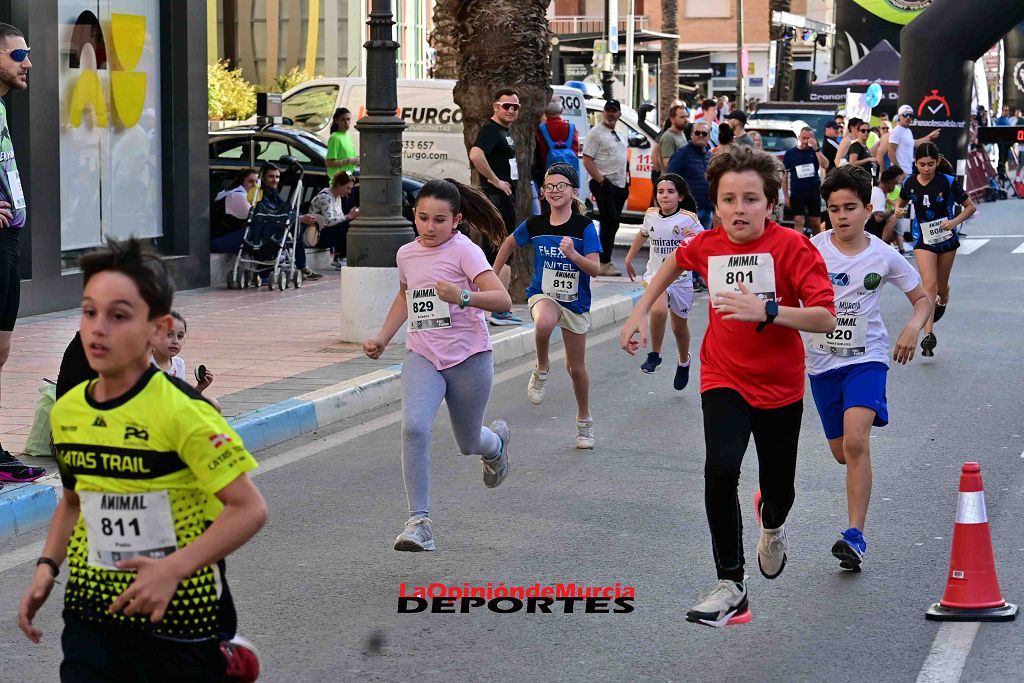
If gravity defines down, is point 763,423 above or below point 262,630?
Result: above

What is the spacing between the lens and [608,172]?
61.8 feet

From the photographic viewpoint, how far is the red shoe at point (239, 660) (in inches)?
131

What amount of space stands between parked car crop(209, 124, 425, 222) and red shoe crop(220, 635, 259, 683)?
16071 mm

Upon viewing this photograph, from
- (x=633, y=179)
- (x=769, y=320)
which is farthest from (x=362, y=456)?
→ (x=633, y=179)

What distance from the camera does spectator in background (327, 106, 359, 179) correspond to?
61.7 ft

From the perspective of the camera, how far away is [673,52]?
53719 mm

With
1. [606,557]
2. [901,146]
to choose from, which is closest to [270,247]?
[606,557]

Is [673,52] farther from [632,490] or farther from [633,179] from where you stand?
[632,490]

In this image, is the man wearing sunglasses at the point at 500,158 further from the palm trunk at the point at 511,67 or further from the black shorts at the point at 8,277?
the black shorts at the point at 8,277

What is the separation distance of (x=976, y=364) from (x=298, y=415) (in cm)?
566

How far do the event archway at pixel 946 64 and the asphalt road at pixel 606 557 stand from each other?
1791 cm

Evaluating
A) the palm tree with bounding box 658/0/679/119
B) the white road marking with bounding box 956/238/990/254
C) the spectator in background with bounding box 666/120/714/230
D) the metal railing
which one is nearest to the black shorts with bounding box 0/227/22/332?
the spectator in background with bounding box 666/120/714/230

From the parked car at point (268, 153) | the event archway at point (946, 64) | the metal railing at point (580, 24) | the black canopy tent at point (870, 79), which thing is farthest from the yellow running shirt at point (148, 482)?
the metal railing at point (580, 24)

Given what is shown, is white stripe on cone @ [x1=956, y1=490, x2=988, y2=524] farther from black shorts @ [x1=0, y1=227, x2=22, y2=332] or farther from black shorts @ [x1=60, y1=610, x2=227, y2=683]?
black shorts @ [x1=0, y1=227, x2=22, y2=332]
